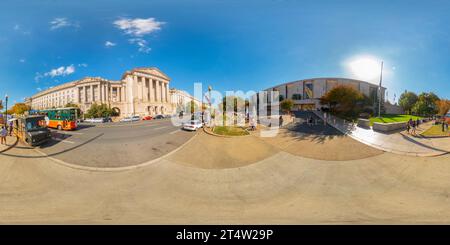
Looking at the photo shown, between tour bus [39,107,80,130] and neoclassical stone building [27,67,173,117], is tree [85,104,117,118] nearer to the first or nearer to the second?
neoclassical stone building [27,67,173,117]

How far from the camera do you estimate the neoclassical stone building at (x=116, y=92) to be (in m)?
2.20

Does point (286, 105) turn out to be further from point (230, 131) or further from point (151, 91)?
point (151, 91)

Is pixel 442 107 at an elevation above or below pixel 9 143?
above

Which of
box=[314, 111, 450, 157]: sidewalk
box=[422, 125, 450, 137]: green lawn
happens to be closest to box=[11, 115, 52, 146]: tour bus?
box=[314, 111, 450, 157]: sidewalk

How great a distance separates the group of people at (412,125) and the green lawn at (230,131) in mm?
3744

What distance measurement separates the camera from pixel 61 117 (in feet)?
7.59

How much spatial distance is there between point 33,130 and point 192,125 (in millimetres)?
2257

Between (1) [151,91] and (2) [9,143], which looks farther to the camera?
(1) [151,91]

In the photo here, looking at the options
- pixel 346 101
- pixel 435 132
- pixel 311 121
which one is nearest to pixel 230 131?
pixel 311 121

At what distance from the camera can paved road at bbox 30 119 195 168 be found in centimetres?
216

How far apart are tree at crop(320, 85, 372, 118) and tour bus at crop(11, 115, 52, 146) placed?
536 centimetres

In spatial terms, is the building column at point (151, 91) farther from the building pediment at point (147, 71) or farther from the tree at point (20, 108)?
the tree at point (20, 108)
